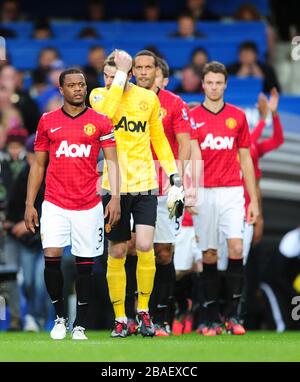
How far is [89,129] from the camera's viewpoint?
35.2 feet

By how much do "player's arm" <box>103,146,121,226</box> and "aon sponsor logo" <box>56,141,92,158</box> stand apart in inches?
6.4

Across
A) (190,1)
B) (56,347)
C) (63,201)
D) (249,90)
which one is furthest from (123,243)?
(190,1)

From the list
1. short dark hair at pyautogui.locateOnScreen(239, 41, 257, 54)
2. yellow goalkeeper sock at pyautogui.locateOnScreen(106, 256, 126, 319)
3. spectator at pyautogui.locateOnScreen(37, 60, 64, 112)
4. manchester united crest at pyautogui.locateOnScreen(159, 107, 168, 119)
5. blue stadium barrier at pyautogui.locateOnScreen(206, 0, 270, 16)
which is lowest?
yellow goalkeeper sock at pyautogui.locateOnScreen(106, 256, 126, 319)

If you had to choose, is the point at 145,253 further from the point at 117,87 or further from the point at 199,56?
the point at 199,56

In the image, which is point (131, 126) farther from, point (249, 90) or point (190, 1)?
point (190, 1)

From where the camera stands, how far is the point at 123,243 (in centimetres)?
1112

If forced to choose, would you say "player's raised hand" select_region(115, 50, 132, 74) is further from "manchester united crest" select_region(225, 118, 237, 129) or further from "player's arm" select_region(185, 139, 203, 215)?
"manchester united crest" select_region(225, 118, 237, 129)

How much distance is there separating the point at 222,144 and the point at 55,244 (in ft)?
7.47

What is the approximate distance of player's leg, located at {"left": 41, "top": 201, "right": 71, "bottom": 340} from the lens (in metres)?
10.7

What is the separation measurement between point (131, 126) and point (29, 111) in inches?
228

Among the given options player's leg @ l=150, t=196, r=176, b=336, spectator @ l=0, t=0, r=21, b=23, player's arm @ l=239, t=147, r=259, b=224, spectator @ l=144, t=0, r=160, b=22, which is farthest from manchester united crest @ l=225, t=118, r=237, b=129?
spectator @ l=0, t=0, r=21, b=23

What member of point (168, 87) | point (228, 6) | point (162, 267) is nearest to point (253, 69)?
point (168, 87)

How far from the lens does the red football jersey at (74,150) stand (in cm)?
1073

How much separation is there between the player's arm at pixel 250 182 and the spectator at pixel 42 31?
7475mm
